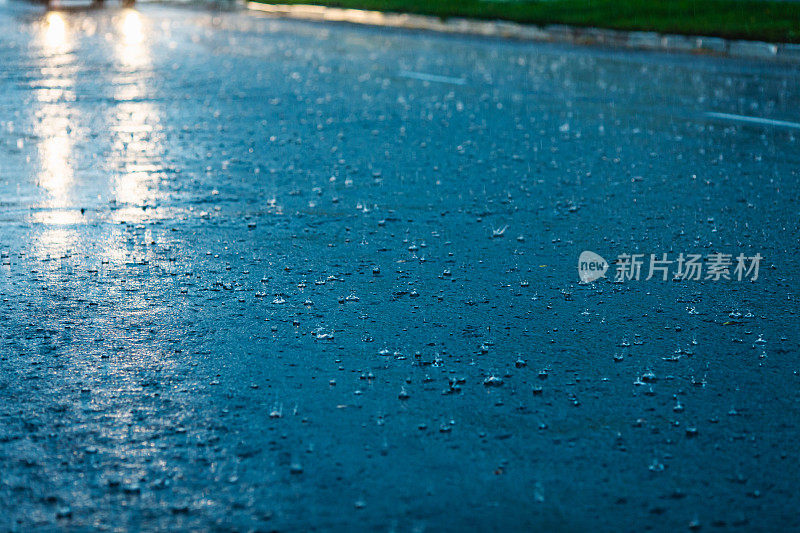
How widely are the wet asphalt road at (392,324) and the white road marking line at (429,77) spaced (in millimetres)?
2279

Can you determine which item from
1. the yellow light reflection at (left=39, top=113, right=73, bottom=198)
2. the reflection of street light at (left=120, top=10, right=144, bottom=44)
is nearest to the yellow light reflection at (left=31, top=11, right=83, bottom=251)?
the yellow light reflection at (left=39, top=113, right=73, bottom=198)

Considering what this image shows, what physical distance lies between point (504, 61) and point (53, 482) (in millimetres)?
11199

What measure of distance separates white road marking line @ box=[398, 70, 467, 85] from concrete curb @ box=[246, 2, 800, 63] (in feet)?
12.7

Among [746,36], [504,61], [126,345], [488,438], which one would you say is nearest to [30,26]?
[504,61]

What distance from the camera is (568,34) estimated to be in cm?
1631

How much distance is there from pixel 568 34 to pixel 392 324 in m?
12.8

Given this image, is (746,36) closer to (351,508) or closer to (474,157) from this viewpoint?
(474,157)

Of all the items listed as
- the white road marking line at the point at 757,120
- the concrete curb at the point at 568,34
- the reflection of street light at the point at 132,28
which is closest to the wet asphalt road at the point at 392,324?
the white road marking line at the point at 757,120

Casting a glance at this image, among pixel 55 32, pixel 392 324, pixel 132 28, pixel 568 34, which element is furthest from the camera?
pixel 132 28

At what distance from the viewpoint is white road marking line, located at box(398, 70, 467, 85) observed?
11.8 meters

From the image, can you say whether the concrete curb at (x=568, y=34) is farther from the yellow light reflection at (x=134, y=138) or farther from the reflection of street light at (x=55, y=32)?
the yellow light reflection at (x=134, y=138)

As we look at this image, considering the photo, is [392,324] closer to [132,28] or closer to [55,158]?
[55,158]

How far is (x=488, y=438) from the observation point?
10.9 feet

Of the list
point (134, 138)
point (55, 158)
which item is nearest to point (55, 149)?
point (55, 158)
